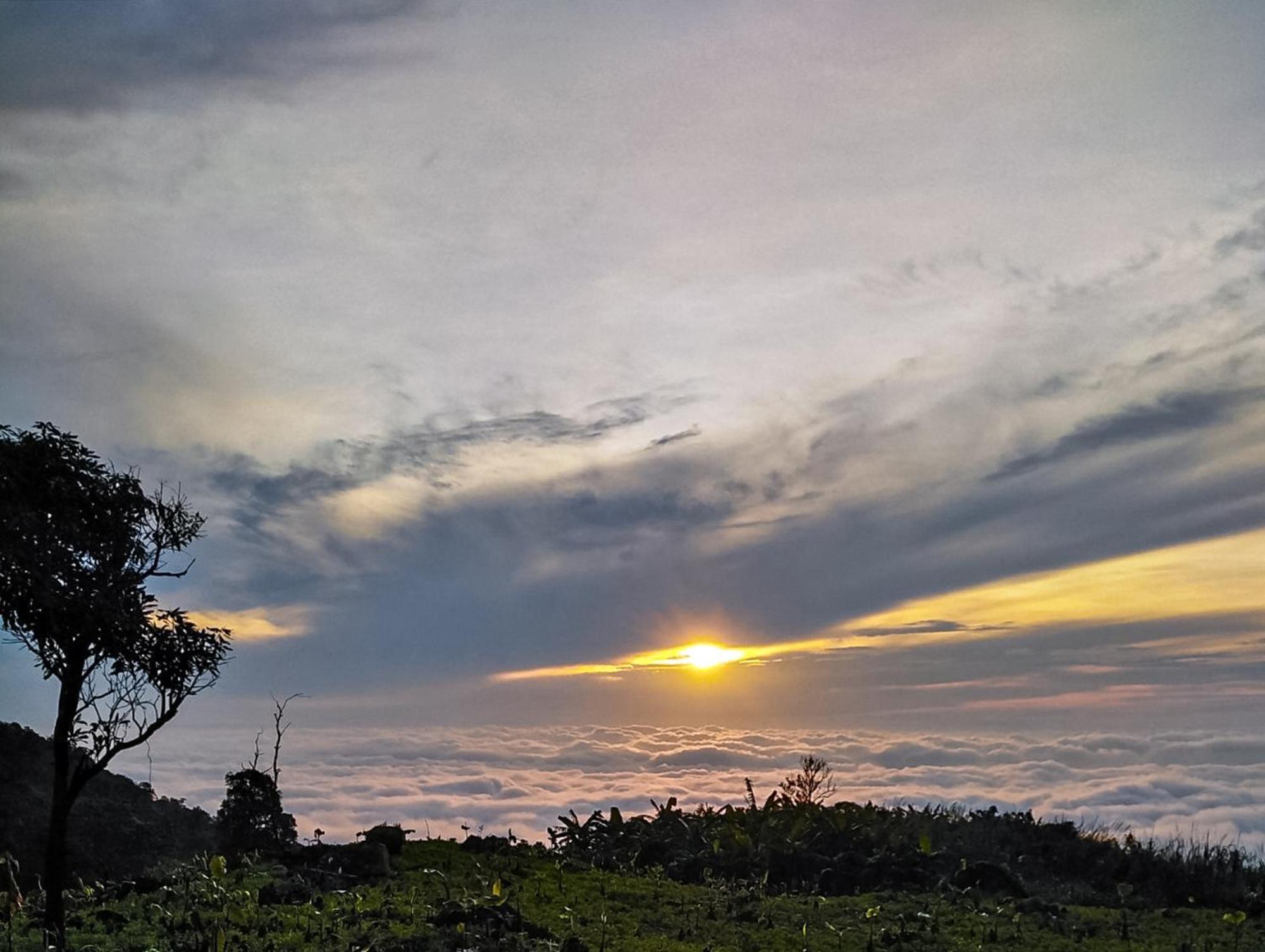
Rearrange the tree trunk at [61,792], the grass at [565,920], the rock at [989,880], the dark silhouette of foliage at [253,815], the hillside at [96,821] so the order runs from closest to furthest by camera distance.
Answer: the grass at [565,920] < the tree trunk at [61,792] < the rock at [989,880] < the dark silhouette of foliage at [253,815] < the hillside at [96,821]

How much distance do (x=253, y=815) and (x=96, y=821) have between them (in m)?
11.4

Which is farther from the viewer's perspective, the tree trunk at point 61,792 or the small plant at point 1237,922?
the tree trunk at point 61,792

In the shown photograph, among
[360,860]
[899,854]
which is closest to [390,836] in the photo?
[360,860]

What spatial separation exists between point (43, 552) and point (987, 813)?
22.5 metres

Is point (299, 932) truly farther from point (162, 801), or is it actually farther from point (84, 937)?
point (162, 801)

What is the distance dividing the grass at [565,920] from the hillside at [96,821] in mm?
11642

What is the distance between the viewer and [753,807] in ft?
92.3

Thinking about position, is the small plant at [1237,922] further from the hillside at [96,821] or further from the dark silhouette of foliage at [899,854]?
the hillside at [96,821]

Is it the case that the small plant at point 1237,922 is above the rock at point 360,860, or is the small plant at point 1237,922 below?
below

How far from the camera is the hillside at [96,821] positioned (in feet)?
100

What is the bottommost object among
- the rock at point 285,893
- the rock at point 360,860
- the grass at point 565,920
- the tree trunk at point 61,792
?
the grass at point 565,920

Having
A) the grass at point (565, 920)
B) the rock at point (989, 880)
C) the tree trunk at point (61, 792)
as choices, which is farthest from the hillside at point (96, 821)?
the rock at point (989, 880)

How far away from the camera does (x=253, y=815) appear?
2412cm

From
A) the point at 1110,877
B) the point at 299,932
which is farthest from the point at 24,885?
the point at 1110,877
